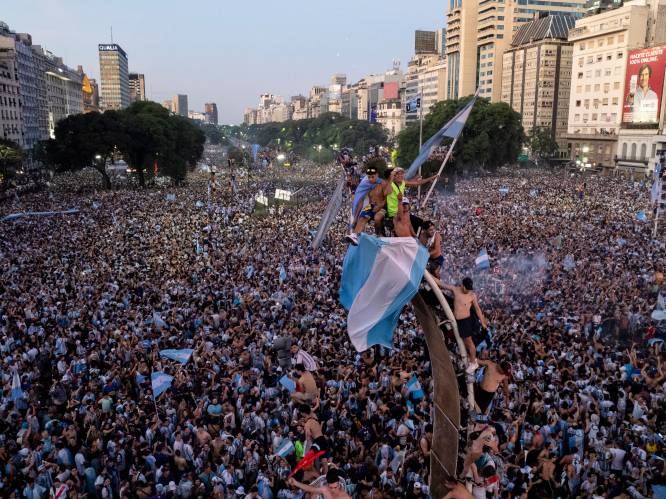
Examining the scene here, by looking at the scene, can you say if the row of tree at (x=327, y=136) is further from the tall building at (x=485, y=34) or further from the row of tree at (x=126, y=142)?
the row of tree at (x=126, y=142)

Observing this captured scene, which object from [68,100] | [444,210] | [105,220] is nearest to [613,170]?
[444,210]

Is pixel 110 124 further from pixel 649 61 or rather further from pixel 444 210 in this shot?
pixel 649 61

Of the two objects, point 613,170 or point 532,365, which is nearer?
point 532,365

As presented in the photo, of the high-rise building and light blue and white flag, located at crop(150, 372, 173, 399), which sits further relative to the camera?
the high-rise building

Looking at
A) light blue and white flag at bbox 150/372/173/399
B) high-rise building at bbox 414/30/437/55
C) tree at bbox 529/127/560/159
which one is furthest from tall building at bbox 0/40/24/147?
high-rise building at bbox 414/30/437/55

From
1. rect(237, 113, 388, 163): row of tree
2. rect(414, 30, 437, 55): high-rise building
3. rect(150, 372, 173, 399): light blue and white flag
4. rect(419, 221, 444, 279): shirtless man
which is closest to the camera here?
rect(419, 221, 444, 279): shirtless man

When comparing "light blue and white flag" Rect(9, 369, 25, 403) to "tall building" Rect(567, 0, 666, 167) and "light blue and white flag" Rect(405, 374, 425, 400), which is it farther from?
"tall building" Rect(567, 0, 666, 167)
